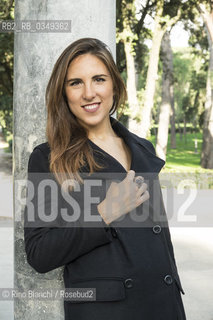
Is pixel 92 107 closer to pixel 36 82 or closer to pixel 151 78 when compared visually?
pixel 36 82

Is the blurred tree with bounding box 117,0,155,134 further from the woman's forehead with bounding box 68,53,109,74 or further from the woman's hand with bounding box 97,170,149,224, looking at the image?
the woman's hand with bounding box 97,170,149,224

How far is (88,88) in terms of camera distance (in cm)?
192

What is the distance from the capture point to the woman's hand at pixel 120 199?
71.9 inches

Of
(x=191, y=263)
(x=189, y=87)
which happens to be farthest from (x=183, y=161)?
(x=191, y=263)

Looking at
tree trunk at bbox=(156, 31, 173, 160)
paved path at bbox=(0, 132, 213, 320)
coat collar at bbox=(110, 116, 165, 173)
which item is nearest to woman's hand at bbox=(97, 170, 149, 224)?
coat collar at bbox=(110, 116, 165, 173)

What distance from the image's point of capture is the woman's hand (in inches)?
71.9

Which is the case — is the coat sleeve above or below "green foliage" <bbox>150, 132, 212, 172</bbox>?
above

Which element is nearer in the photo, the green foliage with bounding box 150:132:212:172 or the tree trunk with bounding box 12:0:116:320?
the tree trunk with bounding box 12:0:116:320

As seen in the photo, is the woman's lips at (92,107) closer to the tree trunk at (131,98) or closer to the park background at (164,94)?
the park background at (164,94)

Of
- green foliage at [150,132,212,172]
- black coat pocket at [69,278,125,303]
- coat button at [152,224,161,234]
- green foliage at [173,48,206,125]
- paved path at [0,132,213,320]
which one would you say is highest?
green foliage at [173,48,206,125]

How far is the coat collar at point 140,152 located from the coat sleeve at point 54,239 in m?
0.31

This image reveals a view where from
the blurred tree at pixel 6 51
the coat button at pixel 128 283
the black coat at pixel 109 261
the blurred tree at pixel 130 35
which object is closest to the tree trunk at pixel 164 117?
the blurred tree at pixel 130 35

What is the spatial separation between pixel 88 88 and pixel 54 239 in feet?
1.73

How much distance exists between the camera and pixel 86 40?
1971 millimetres
